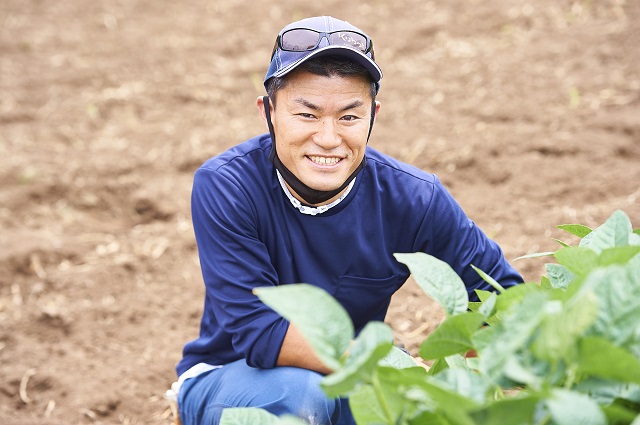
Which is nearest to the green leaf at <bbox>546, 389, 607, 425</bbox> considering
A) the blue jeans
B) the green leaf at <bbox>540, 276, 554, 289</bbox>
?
the green leaf at <bbox>540, 276, 554, 289</bbox>

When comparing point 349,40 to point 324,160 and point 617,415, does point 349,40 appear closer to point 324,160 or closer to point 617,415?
point 324,160

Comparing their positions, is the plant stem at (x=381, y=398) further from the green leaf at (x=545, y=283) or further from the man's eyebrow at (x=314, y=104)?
the man's eyebrow at (x=314, y=104)

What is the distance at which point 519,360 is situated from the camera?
1087 millimetres

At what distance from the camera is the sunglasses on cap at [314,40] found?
6.84 feet

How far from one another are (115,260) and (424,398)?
3081 mm

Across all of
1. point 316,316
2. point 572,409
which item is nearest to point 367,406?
point 316,316

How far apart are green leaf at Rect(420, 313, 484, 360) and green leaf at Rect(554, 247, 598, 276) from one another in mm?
180

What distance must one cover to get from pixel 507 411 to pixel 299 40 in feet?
4.28

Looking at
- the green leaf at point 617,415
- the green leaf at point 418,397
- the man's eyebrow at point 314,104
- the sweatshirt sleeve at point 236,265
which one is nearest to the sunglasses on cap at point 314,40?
the man's eyebrow at point 314,104

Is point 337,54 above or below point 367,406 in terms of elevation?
above

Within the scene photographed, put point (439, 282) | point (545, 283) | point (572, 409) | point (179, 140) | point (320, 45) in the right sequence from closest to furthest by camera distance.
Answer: point (572, 409)
point (439, 282)
point (545, 283)
point (320, 45)
point (179, 140)

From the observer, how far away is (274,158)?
89.3 inches

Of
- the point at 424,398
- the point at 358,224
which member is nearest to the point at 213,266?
the point at 358,224

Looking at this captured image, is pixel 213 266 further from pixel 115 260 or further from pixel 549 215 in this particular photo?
pixel 549 215
